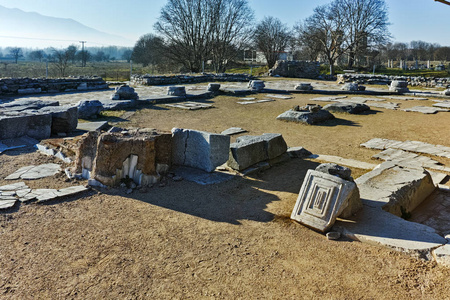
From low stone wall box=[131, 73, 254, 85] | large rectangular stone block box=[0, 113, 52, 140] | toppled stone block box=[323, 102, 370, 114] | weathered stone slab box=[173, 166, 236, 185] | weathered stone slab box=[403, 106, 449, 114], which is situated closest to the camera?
weathered stone slab box=[173, 166, 236, 185]

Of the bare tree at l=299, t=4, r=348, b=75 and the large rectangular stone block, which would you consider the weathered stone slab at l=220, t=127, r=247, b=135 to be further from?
the bare tree at l=299, t=4, r=348, b=75

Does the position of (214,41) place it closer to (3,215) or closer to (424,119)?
(424,119)

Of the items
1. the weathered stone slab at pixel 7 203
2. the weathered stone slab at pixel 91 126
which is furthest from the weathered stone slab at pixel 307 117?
the weathered stone slab at pixel 7 203

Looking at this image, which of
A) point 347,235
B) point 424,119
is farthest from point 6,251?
point 424,119

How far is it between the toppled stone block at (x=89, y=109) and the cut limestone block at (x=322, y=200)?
25.6 ft

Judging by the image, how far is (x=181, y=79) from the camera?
20.8m

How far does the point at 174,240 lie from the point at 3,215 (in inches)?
82.5

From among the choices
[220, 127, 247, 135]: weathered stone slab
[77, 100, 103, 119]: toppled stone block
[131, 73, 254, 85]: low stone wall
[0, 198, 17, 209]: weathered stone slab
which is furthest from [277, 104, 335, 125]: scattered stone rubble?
[131, 73, 254, 85]: low stone wall

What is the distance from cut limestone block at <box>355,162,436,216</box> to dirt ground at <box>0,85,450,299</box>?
3.22 ft

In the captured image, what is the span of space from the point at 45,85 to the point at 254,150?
12522 mm

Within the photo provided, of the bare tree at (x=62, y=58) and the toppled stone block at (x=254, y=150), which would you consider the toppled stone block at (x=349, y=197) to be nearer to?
the toppled stone block at (x=254, y=150)

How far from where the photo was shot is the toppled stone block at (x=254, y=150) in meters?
5.69

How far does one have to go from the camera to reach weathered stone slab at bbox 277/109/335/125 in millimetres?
10016

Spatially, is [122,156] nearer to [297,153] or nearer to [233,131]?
[297,153]
